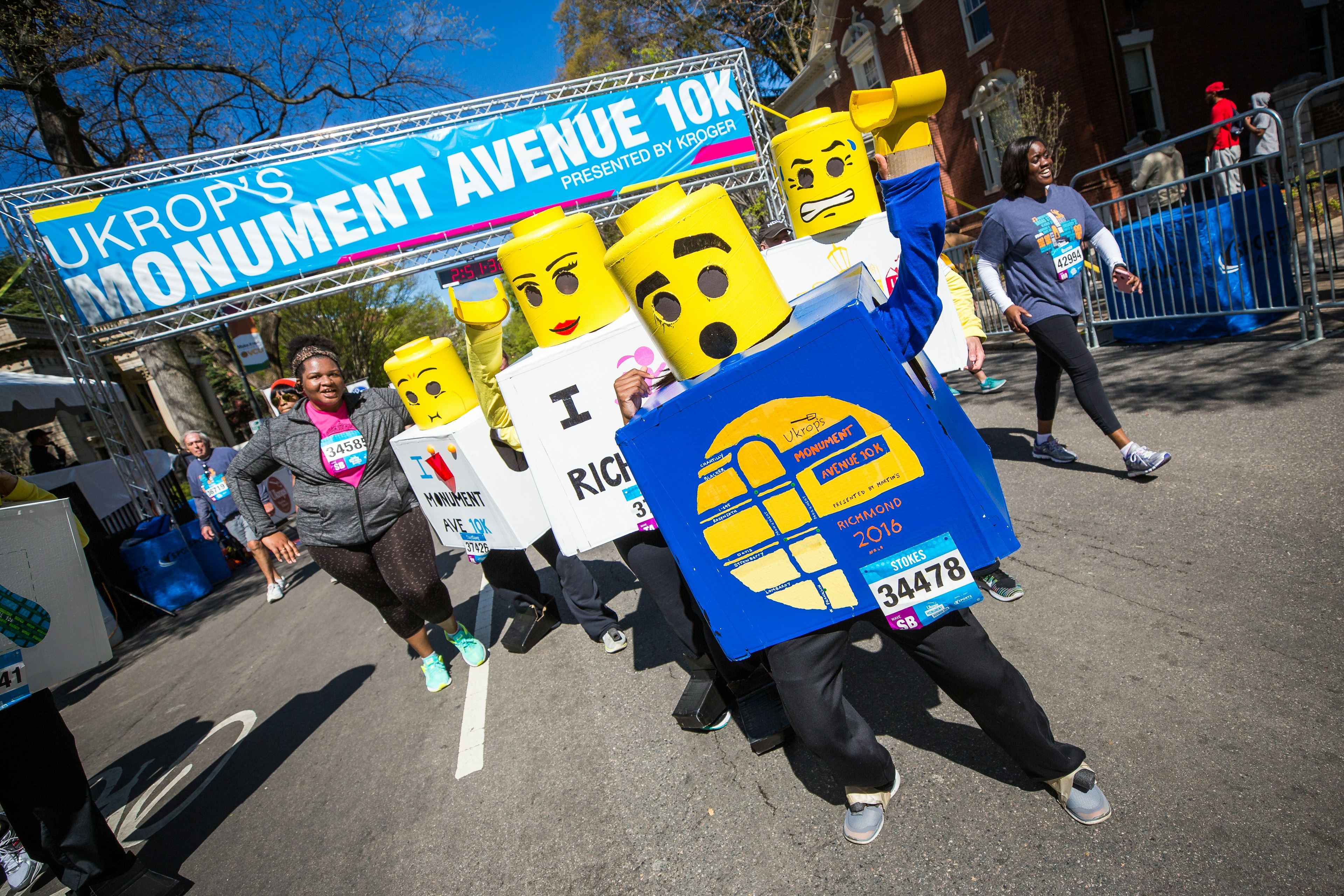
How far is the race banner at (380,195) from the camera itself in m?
8.53

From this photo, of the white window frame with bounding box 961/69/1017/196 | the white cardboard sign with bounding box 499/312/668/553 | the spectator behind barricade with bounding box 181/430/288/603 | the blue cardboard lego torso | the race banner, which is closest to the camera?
the blue cardboard lego torso

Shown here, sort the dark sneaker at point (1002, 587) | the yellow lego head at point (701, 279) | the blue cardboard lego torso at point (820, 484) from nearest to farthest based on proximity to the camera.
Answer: the blue cardboard lego torso at point (820, 484) → the yellow lego head at point (701, 279) → the dark sneaker at point (1002, 587)

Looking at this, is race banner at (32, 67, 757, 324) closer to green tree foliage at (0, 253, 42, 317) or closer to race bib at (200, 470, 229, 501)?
race bib at (200, 470, 229, 501)

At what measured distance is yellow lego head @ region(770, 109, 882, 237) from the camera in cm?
406

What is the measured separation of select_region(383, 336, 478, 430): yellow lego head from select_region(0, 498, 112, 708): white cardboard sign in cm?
Result: 156

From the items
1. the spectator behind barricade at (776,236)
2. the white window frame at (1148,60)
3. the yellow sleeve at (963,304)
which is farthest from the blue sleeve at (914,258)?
the white window frame at (1148,60)

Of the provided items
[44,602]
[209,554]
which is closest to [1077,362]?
[44,602]

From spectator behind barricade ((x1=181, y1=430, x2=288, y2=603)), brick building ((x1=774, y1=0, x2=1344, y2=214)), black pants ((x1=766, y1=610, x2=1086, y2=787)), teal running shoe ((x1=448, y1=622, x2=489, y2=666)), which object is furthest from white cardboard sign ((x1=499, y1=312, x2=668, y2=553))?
brick building ((x1=774, y1=0, x2=1344, y2=214))

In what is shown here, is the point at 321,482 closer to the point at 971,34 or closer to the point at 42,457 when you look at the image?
the point at 42,457

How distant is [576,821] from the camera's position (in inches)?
108

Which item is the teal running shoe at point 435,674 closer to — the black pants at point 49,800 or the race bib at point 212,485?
the black pants at point 49,800

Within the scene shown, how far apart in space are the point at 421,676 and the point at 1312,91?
738 centimetres

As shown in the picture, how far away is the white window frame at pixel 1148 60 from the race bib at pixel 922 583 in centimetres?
1769

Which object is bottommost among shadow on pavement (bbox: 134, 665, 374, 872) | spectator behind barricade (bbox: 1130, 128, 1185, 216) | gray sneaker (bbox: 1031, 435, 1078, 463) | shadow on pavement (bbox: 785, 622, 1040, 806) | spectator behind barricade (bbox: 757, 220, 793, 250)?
gray sneaker (bbox: 1031, 435, 1078, 463)
